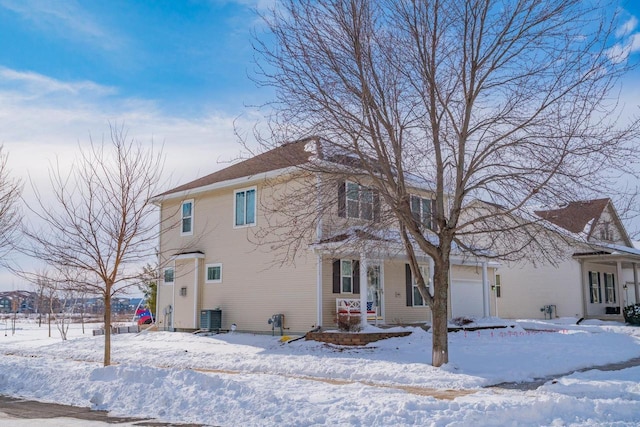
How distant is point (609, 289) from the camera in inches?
1405

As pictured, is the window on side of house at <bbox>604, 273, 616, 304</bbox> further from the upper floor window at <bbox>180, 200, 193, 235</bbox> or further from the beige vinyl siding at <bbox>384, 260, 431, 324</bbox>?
the upper floor window at <bbox>180, 200, 193, 235</bbox>

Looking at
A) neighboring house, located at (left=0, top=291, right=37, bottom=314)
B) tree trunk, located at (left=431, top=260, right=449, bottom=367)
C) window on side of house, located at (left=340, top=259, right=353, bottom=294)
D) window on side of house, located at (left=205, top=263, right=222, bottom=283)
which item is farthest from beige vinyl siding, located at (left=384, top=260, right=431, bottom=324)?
neighboring house, located at (left=0, top=291, right=37, bottom=314)

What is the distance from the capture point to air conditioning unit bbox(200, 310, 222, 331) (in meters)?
23.2

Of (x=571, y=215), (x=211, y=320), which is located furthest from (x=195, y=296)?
(x=571, y=215)

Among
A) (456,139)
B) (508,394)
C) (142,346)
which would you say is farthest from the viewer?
(142,346)

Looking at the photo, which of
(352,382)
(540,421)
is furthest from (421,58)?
(540,421)

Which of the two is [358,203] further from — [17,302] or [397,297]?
[17,302]

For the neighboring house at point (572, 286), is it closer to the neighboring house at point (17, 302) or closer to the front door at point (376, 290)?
the front door at point (376, 290)

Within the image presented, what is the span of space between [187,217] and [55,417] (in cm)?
1678

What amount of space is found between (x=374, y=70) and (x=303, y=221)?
3715 millimetres

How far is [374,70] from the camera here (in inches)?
504

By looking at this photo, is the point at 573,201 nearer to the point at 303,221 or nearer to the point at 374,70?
the point at 374,70

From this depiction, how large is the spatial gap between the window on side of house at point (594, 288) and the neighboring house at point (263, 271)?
347 inches

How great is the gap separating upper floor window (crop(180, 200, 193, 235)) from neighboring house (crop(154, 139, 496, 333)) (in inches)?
1.6
